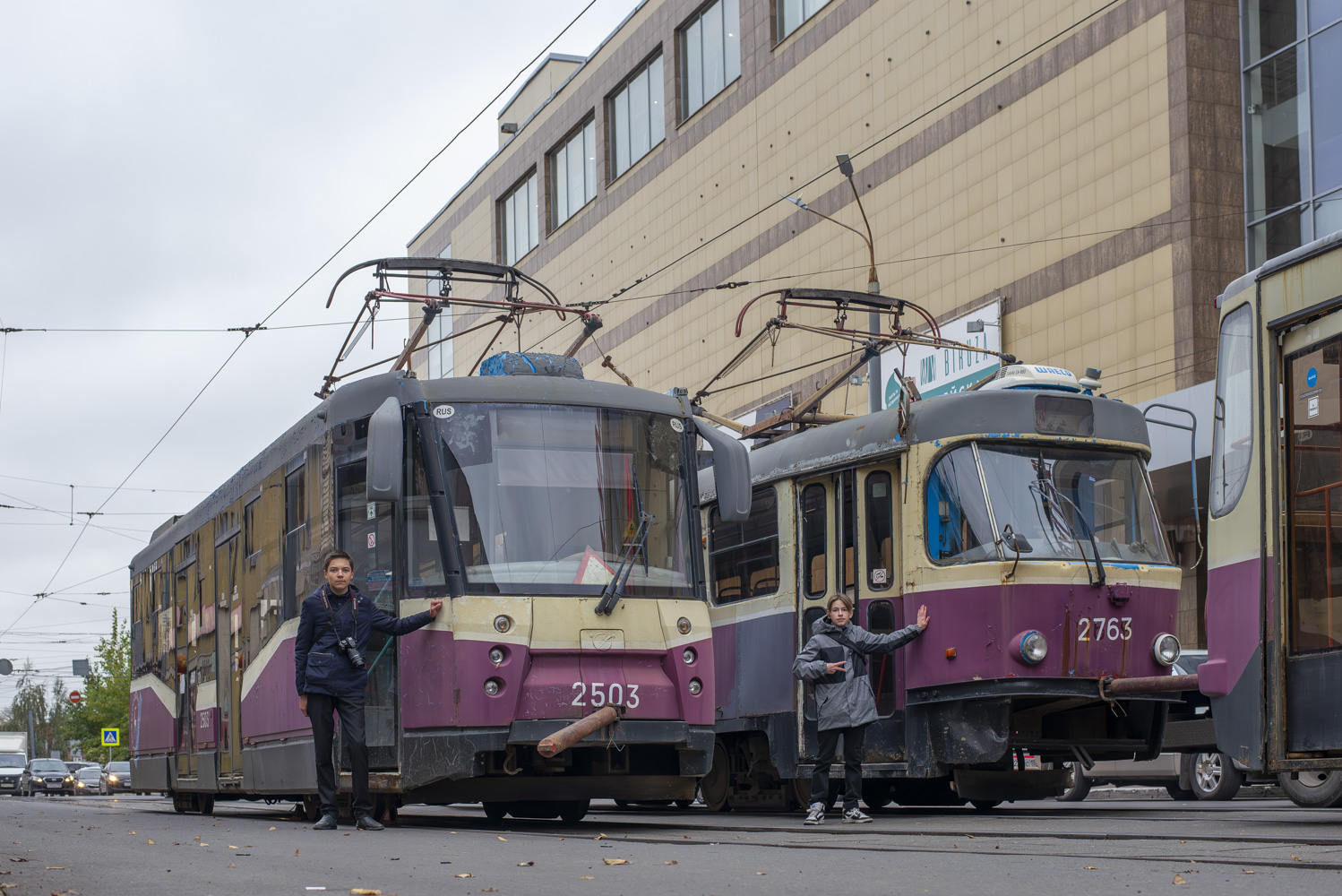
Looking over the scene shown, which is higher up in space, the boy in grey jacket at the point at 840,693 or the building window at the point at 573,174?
the building window at the point at 573,174

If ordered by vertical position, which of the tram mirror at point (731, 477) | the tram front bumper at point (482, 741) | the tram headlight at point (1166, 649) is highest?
the tram mirror at point (731, 477)

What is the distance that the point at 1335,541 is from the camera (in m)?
9.38

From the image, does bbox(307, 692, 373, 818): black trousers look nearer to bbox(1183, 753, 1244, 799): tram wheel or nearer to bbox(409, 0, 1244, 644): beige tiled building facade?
bbox(1183, 753, 1244, 799): tram wheel

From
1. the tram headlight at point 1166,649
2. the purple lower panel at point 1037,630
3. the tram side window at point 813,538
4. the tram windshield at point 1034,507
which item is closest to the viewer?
the purple lower panel at point 1037,630

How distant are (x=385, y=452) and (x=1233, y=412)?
5.21m

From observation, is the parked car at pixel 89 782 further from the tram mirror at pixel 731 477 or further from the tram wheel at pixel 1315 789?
the tram wheel at pixel 1315 789

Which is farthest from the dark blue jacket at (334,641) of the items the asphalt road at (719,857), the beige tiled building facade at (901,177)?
the beige tiled building facade at (901,177)

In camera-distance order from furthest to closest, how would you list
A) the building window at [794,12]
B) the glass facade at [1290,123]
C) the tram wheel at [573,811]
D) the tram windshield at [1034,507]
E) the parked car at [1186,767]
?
the building window at [794,12] < the glass facade at [1290,123] < the parked car at [1186,767] < the tram wheel at [573,811] < the tram windshield at [1034,507]

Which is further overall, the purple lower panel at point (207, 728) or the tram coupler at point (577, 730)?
the purple lower panel at point (207, 728)

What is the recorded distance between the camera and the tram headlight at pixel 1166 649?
12.7 m

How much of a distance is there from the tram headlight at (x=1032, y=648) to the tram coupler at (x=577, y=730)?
2940 mm

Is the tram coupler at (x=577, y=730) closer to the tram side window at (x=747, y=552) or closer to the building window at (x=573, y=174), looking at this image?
the tram side window at (x=747, y=552)

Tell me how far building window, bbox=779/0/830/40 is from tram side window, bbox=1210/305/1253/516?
25501 millimetres

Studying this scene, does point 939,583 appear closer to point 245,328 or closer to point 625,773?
point 625,773
